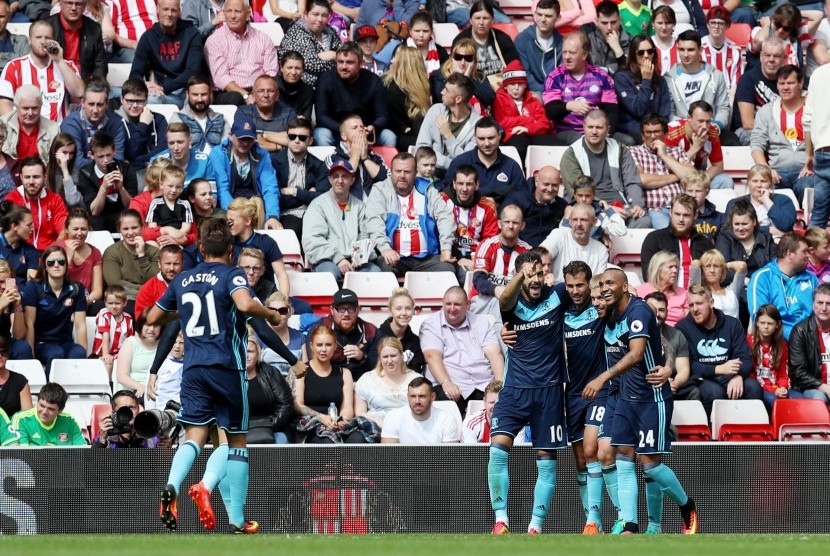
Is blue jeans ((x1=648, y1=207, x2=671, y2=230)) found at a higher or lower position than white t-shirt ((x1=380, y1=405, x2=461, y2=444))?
higher

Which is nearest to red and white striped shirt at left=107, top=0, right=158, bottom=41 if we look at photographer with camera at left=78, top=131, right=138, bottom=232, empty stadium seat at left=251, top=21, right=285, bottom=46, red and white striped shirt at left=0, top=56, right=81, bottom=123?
empty stadium seat at left=251, top=21, right=285, bottom=46

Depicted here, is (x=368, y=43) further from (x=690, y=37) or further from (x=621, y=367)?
(x=621, y=367)

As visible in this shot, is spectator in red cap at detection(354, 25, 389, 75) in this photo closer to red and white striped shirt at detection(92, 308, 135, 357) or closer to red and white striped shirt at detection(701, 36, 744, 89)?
red and white striped shirt at detection(701, 36, 744, 89)

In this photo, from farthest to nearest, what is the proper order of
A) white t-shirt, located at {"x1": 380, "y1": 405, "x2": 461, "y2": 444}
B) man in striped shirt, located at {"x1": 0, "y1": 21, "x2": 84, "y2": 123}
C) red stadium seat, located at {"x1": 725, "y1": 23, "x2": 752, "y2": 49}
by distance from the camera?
1. red stadium seat, located at {"x1": 725, "y1": 23, "x2": 752, "y2": 49}
2. man in striped shirt, located at {"x1": 0, "y1": 21, "x2": 84, "y2": 123}
3. white t-shirt, located at {"x1": 380, "y1": 405, "x2": 461, "y2": 444}

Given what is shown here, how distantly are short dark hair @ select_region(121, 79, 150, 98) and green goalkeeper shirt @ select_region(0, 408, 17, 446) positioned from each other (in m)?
4.08

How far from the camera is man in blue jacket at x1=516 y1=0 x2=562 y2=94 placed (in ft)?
53.5

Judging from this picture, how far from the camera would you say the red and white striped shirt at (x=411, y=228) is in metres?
14.0

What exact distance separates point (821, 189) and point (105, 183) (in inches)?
271

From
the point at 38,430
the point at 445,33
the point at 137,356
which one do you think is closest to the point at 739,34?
the point at 445,33

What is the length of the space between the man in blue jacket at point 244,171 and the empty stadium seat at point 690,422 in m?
4.33

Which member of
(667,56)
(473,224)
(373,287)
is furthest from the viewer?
(667,56)

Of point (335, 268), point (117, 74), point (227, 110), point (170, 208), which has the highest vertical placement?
point (117, 74)

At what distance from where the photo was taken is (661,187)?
1509 cm

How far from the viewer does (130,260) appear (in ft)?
43.7
